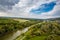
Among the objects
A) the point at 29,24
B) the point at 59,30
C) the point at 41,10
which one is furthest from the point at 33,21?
the point at 59,30

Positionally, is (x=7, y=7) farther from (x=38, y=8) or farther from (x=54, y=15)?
(x=54, y=15)

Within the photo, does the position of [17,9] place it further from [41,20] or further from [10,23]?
[41,20]

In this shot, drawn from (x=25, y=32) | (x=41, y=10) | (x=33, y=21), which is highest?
(x=41, y=10)

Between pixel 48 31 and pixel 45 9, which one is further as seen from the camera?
pixel 45 9

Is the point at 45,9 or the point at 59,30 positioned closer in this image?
the point at 59,30

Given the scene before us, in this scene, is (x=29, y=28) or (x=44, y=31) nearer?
(x=44, y=31)

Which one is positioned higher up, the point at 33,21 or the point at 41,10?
the point at 41,10

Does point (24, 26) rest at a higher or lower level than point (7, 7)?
lower

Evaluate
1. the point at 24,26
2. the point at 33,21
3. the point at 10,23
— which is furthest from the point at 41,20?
the point at 10,23
